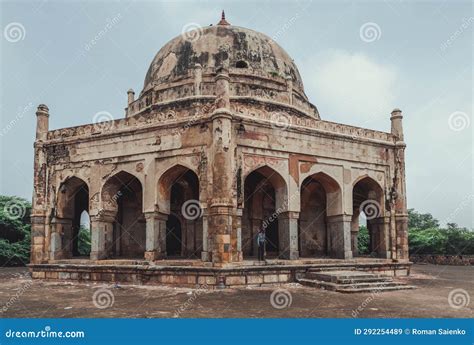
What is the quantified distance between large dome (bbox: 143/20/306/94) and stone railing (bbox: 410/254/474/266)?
12.2m

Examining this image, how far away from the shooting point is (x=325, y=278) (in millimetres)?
11461

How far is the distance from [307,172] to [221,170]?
10.2ft

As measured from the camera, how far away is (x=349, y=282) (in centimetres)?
1100

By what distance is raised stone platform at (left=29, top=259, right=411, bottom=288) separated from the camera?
11.4 m

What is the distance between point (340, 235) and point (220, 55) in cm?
789

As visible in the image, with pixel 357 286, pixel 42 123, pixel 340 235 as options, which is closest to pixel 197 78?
pixel 42 123

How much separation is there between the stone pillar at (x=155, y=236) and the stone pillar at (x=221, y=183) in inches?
74.4

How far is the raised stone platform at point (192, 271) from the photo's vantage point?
1138 cm

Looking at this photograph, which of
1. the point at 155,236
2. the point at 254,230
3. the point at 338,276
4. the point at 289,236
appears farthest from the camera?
the point at 254,230

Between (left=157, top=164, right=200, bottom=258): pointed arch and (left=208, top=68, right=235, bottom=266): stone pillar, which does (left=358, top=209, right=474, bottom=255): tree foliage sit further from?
(left=208, top=68, right=235, bottom=266): stone pillar

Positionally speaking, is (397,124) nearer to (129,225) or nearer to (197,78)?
(197,78)

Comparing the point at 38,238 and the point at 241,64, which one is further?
the point at 241,64

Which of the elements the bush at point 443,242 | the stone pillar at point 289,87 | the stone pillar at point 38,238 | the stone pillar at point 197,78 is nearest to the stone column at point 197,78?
the stone pillar at point 197,78

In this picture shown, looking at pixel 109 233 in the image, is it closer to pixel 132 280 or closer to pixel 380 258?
pixel 132 280
